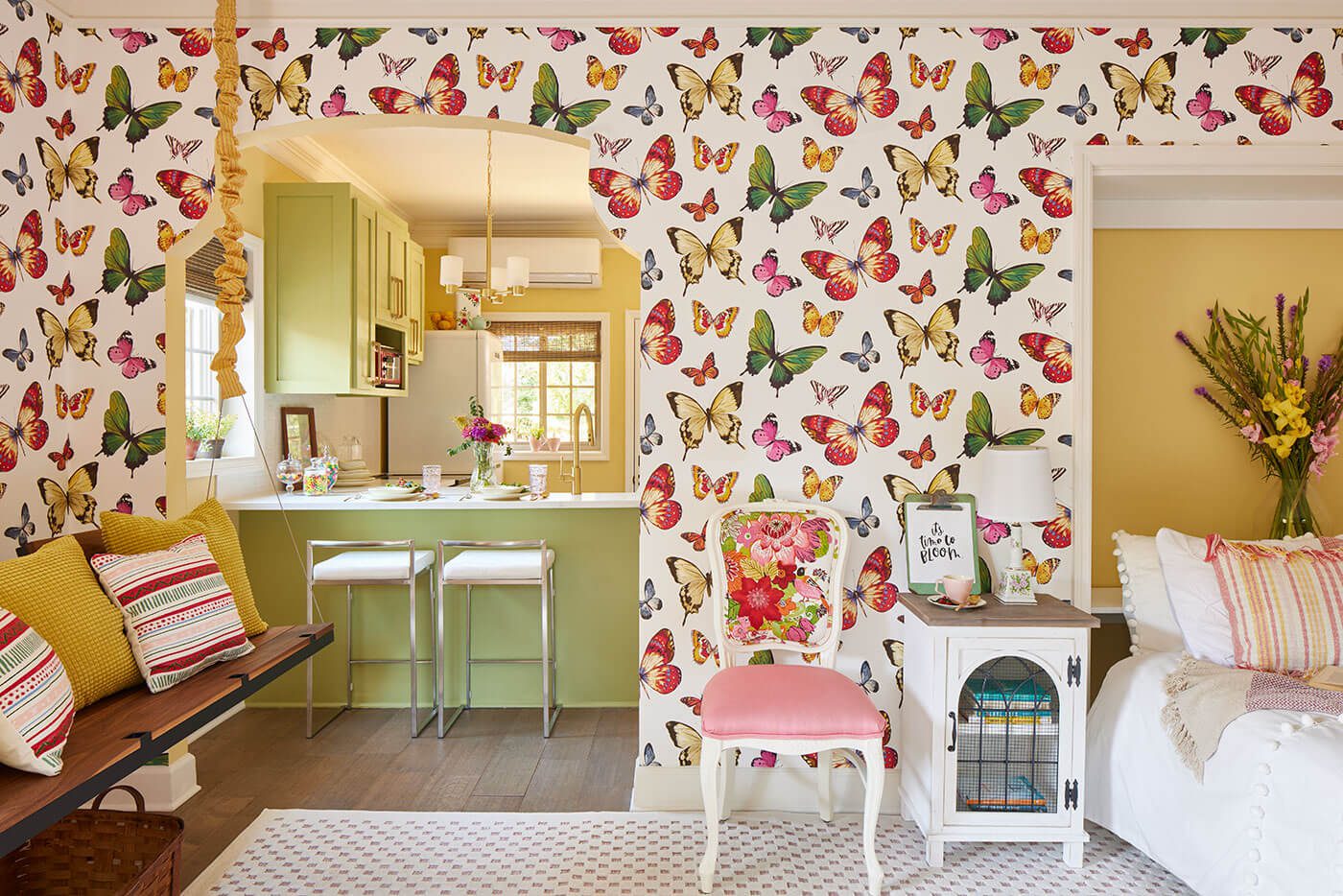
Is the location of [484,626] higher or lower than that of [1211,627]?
lower

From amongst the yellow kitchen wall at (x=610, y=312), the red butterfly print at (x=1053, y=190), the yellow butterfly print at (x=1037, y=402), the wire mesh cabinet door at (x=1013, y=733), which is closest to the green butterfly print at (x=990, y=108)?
the red butterfly print at (x=1053, y=190)

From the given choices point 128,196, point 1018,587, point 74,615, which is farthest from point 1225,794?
point 128,196

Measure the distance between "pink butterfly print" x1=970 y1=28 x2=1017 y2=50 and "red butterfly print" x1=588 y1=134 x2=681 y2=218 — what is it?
1.07 metres

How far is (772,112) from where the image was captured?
2.87m

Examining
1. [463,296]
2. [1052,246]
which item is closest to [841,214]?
[1052,246]

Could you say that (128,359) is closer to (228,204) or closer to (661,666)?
(228,204)

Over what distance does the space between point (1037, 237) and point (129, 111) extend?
3038 millimetres

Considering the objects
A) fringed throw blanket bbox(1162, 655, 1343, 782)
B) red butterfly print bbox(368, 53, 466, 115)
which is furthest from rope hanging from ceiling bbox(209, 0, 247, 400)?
fringed throw blanket bbox(1162, 655, 1343, 782)

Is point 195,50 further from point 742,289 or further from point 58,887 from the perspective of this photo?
point 58,887

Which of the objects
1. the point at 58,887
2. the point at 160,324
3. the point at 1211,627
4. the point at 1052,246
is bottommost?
the point at 58,887

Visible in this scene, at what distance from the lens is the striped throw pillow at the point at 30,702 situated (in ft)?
5.32

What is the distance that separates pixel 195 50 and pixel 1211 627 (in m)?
3.67

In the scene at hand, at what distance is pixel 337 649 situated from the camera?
3893 mm

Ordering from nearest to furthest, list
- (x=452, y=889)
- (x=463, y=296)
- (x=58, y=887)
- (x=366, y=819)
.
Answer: (x=58, y=887), (x=452, y=889), (x=366, y=819), (x=463, y=296)
